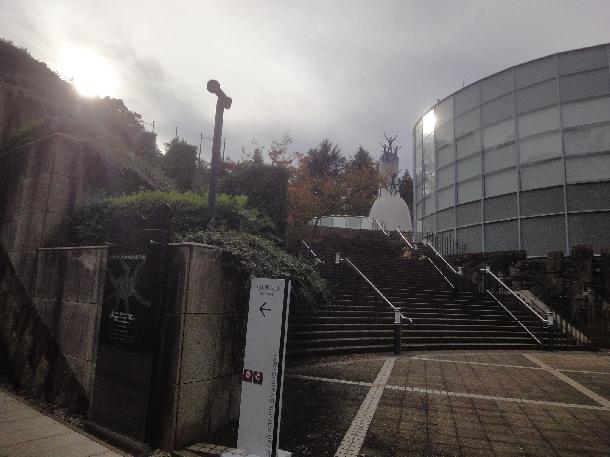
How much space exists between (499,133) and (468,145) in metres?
1.76

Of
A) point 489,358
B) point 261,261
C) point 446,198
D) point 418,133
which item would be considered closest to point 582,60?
point 446,198

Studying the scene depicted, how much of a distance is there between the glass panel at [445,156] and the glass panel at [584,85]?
5.88 metres

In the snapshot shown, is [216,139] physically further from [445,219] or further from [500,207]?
[445,219]

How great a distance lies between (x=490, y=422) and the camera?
511cm

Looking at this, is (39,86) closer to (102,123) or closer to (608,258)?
(102,123)

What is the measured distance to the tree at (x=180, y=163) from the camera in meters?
19.2

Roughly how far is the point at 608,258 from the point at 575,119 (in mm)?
7476

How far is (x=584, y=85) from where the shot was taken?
663 inches

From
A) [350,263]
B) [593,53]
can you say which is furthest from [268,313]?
[593,53]

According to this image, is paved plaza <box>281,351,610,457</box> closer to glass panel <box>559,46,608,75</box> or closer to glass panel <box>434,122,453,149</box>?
glass panel <box>559,46,608,75</box>

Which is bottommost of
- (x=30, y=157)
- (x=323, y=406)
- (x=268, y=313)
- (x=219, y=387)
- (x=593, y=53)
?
(x=323, y=406)

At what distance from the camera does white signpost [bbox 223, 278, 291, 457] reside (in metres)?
3.67

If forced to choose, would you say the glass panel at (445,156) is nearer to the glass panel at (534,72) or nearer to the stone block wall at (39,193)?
the glass panel at (534,72)

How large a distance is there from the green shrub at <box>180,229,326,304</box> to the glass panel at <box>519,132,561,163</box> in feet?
53.0
